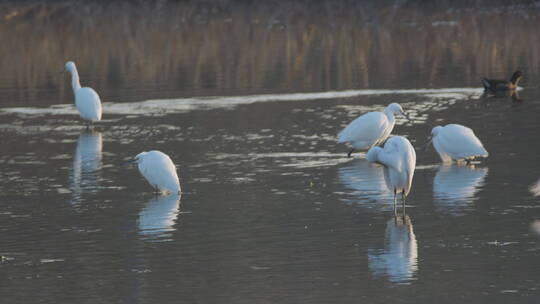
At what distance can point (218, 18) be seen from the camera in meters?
48.2

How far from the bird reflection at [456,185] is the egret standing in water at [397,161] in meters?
0.64

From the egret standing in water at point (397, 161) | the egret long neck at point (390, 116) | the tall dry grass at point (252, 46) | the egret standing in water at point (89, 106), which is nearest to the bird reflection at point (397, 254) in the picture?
the egret standing in water at point (397, 161)

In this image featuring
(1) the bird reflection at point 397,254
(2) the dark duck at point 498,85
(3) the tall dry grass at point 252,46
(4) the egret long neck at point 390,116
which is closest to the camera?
(1) the bird reflection at point 397,254

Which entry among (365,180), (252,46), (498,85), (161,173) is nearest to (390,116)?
(365,180)

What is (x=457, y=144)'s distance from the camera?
16.0m

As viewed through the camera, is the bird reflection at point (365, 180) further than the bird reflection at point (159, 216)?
Yes

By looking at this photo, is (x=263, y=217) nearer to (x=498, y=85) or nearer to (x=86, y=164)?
(x=86, y=164)

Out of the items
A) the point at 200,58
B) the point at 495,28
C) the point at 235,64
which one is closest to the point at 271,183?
the point at 235,64

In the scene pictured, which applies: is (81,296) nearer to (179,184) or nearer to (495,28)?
(179,184)

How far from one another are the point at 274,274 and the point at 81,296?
5.42 ft

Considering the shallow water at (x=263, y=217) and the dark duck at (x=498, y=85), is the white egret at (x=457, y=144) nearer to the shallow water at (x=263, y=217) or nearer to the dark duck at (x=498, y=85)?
the shallow water at (x=263, y=217)

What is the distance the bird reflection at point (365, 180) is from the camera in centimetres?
1427

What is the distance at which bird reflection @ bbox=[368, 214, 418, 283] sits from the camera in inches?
409

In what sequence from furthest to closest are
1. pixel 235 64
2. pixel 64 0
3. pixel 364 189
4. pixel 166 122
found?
pixel 64 0 → pixel 235 64 → pixel 166 122 → pixel 364 189
